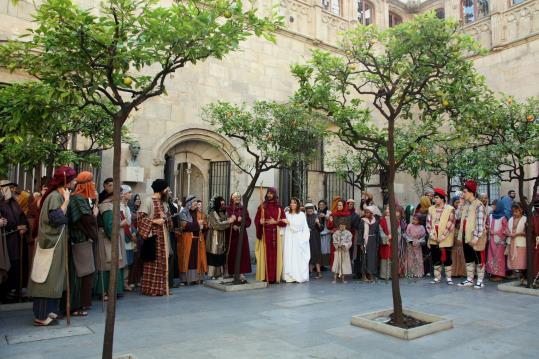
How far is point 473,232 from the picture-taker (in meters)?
8.35

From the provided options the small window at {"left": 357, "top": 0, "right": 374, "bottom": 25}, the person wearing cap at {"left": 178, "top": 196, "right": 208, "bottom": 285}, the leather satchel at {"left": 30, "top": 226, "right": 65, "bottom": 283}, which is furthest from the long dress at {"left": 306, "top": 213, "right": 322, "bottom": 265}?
the small window at {"left": 357, "top": 0, "right": 374, "bottom": 25}

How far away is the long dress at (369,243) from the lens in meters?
9.38

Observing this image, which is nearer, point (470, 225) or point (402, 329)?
point (402, 329)

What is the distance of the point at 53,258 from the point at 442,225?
7128 mm

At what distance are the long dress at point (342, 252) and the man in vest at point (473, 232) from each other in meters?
2.30

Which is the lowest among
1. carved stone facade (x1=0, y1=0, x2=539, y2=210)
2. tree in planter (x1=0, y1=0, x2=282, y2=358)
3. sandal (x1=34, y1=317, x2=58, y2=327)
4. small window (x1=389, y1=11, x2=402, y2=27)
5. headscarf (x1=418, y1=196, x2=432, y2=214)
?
sandal (x1=34, y1=317, x2=58, y2=327)

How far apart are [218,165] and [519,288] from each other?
8.32 meters

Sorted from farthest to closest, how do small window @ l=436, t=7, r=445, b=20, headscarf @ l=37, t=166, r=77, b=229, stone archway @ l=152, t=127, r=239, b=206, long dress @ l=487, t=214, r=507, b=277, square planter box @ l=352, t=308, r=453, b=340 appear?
small window @ l=436, t=7, r=445, b=20, stone archway @ l=152, t=127, r=239, b=206, long dress @ l=487, t=214, r=507, b=277, headscarf @ l=37, t=166, r=77, b=229, square planter box @ l=352, t=308, r=453, b=340

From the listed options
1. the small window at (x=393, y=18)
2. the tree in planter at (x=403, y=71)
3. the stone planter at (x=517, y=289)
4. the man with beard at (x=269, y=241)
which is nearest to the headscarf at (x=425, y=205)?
the stone planter at (x=517, y=289)

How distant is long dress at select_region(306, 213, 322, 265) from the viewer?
10.3 m

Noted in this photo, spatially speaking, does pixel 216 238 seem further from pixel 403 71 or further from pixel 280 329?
pixel 403 71

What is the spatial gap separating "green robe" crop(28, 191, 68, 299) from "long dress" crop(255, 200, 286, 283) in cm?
438

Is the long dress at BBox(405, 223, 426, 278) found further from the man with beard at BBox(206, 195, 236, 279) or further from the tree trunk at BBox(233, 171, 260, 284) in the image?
the man with beard at BBox(206, 195, 236, 279)

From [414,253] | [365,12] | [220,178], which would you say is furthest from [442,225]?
[365,12]
